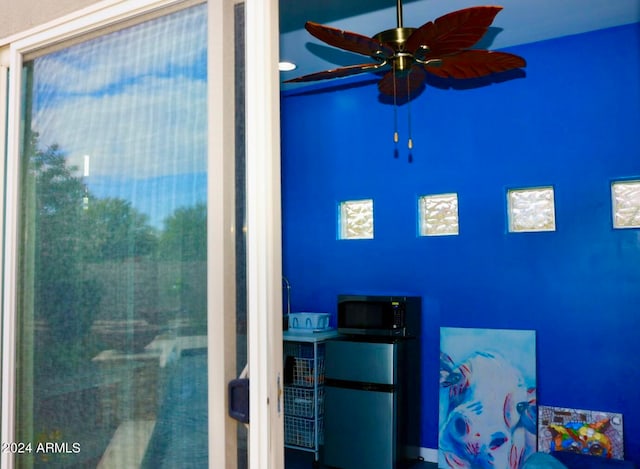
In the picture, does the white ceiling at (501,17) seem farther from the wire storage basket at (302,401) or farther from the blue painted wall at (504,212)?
the wire storage basket at (302,401)

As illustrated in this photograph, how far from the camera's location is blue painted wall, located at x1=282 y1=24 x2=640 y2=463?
383 cm

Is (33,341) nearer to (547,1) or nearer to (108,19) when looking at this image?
(108,19)

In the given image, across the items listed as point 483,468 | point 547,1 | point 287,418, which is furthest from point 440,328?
point 547,1

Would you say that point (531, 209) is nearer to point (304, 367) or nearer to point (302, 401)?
point (304, 367)


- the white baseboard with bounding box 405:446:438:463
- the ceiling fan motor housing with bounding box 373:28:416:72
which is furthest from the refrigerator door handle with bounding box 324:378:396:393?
the ceiling fan motor housing with bounding box 373:28:416:72

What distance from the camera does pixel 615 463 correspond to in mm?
2936

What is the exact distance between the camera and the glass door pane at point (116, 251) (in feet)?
4.88

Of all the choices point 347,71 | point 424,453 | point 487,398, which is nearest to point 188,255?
point 347,71

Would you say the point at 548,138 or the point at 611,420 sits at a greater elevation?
the point at 548,138

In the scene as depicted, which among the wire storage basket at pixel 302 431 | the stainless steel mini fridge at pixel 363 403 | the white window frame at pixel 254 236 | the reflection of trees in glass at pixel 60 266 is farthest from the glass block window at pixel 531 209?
the reflection of trees in glass at pixel 60 266

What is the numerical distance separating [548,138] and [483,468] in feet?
7.36

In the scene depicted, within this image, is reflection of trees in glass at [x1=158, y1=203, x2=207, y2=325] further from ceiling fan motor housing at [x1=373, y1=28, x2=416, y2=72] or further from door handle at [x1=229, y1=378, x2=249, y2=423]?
ceiling fan motor housing at [x1=373, y1=28, x2=416, y2=72]

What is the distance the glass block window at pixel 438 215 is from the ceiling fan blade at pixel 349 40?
1.95m

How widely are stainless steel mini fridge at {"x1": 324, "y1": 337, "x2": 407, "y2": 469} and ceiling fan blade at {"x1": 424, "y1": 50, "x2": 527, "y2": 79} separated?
1.87m
